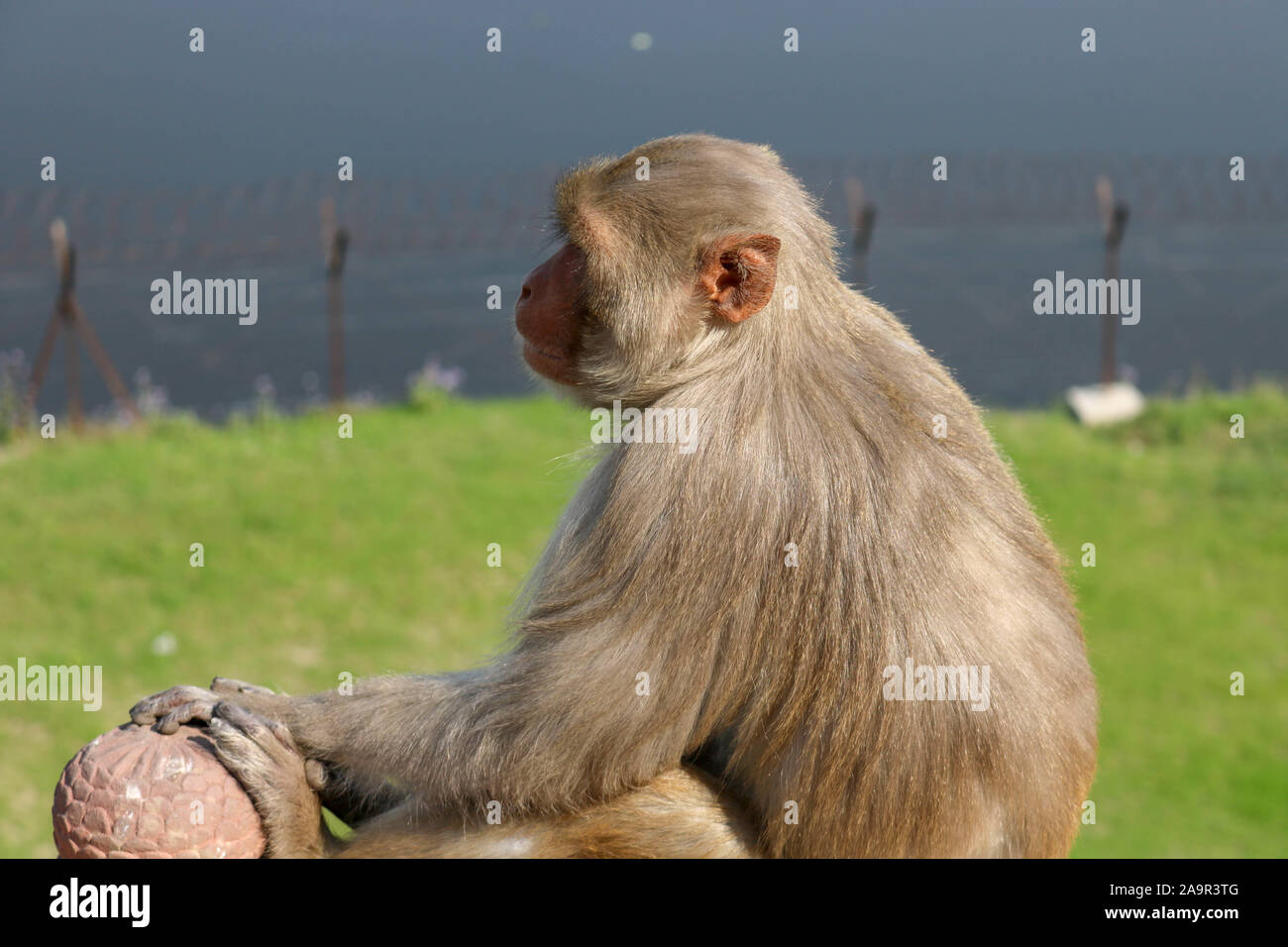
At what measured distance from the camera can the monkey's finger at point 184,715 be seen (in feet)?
11.3

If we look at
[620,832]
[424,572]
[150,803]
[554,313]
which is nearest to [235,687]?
[150,803]

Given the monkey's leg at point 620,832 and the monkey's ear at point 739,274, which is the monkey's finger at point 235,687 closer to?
the monkey's leg at point 620,832

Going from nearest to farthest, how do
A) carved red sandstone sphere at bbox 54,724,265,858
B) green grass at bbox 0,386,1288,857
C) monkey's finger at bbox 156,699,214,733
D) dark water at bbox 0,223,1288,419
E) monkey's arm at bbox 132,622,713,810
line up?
1. carved red sandstone sphere at bbox 54,724,265,858
2. monkey's arm at bbox 132,622,713,810
3. monkey's finger at bbox 156,699,214,733
4. green grass at bbox 0,386,1288,857
5. dark water at bbox 0,223,1288,419

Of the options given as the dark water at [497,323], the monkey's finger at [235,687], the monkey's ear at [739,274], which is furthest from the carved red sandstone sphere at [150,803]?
the dark water at [497,323]

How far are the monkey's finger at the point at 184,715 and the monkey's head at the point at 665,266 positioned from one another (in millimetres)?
1335

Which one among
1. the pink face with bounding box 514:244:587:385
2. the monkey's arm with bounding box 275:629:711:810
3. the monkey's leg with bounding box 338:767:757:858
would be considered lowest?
the monkey's leg with bounding box 338:767:757:858

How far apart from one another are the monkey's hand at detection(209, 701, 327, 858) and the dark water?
11.2m

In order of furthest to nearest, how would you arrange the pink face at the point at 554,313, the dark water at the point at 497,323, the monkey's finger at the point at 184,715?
the dark water at the point at 497,323
the pink face at the point at 554,313
the monkey's finger at the point at 184,715

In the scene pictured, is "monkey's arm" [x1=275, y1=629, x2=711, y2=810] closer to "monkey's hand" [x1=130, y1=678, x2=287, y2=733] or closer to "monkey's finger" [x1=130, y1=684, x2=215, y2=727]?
"monkey's hand" [x1=130, y1=678, x2=287, y2=733]

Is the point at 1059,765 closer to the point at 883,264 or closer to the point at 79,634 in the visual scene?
the point at 79,634

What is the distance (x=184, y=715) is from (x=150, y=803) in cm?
33

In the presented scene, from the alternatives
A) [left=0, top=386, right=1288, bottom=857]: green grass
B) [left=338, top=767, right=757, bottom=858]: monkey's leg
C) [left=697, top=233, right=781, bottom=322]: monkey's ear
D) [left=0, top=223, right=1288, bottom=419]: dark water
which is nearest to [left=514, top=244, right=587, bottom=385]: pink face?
[left=697, top=233, right=781, bottom=322]: monkey's ear

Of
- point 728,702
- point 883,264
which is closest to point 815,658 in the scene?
point 728,702

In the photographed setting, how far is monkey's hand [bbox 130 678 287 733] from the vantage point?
347 centimetres
